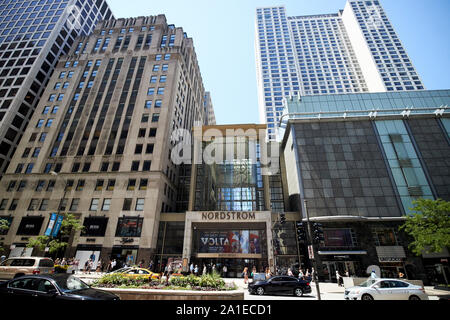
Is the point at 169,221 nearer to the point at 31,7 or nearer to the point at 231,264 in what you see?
the point at 231,264

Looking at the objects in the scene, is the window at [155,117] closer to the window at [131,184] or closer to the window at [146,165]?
the window at [146,165]

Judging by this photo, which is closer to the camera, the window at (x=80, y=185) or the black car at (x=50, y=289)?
the black car at (x=50, y=289)

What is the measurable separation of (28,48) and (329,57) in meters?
118

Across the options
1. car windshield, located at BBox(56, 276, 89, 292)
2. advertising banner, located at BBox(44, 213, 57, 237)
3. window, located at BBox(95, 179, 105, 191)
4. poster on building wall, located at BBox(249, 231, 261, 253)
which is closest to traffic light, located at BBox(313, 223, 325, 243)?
car windshield, located at BBox(56, 276, 89, 292)

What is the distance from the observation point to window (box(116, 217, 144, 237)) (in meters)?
32.8

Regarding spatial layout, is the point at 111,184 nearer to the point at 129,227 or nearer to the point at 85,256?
the point at 129,227

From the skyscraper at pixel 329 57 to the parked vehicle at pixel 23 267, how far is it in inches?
3107

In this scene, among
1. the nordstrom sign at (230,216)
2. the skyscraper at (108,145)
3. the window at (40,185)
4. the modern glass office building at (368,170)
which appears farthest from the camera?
the window at (40,185)

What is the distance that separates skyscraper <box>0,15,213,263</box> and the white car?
89.2 feet

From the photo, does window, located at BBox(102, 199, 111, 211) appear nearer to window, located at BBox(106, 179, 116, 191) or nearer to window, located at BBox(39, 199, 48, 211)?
window, located at BBox(106, 179, 116, 191)

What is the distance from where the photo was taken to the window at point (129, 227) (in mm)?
32812

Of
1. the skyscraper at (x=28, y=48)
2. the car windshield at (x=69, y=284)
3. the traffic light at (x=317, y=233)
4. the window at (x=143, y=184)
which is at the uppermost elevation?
the skyscraper at (x=28, y=48)

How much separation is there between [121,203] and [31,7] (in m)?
78.1

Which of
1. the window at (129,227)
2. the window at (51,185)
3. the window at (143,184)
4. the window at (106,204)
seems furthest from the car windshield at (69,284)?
the window at (51,185)
